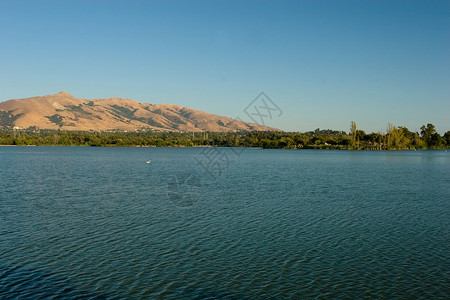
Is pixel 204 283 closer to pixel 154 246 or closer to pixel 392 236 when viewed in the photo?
pixel 154 246

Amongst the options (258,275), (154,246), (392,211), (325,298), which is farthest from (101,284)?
(392,211)

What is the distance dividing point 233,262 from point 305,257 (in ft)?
13.1

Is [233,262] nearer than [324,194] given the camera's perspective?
Yes

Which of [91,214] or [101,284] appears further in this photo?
[91,214]

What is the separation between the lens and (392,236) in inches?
957

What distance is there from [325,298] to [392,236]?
38.0 ft

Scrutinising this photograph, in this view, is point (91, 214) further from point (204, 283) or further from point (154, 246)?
point (204, 283)

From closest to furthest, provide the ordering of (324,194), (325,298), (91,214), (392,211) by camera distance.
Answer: (325,298) < (91,214) < (392,211) < (324,194)

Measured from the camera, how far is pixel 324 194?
4269cm

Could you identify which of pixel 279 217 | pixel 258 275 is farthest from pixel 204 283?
pixel 279 217

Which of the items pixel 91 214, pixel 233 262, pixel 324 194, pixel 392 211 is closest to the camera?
pixel 233 262

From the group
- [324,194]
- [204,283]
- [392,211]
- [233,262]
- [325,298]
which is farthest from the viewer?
[324,194]

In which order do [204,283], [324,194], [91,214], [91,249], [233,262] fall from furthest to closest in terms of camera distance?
[324,194], [91,214], [91,249], [233,262], [204,283]

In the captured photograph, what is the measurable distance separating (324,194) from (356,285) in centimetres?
2701
